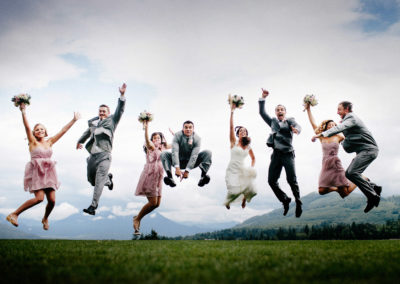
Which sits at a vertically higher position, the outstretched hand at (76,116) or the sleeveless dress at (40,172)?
the outstretched hand at (76,116)

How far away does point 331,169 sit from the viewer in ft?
43.6

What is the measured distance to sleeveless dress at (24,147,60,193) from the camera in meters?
11.2

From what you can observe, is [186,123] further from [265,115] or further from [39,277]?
[39,277]

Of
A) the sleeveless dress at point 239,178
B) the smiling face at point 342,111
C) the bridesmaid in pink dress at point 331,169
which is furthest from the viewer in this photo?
the bridesmaid in pink dress at point 331,169

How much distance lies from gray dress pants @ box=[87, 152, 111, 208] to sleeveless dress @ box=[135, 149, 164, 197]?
1377mm

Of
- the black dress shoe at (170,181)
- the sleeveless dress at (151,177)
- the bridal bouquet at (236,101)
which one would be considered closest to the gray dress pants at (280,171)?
the bridal bouquet at (236,101)

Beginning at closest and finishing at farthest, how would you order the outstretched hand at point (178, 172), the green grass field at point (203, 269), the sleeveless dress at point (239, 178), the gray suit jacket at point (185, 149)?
→ 1. the green grass field at point (203, 269)
2. the outstretched hand at point (178, 172)
3. the gray suit jacket at point (185, 149)
4. the sleeveless dress at point (239, 178)

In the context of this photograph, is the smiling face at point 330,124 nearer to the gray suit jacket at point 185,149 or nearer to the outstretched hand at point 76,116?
the gray suit jacket at point 185,149

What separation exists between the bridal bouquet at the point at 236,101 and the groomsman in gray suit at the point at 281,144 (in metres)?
0.74

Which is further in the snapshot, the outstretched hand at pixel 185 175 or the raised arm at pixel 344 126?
the outstretched hand at pixel 185 175

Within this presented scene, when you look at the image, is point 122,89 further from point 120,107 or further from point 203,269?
point 203,269

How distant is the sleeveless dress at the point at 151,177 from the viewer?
43.4 ft

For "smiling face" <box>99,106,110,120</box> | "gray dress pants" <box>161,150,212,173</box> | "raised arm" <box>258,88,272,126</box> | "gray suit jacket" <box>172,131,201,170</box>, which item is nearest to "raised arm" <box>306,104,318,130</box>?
"raised arm" <box>258,88,272,126</box>

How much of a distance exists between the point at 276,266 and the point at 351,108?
894 cm
